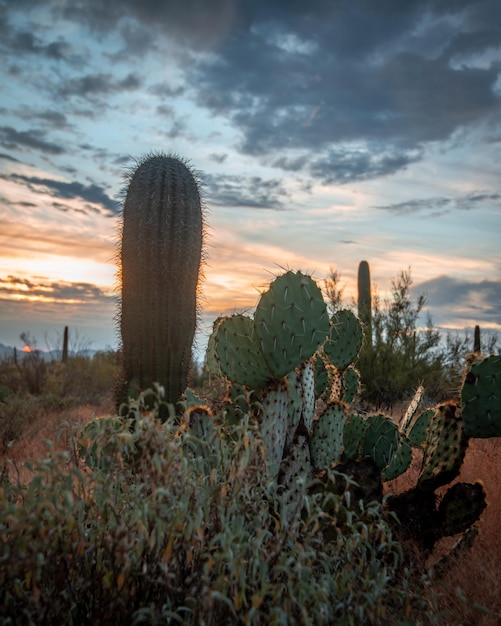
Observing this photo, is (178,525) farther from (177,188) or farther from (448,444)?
(177,188)

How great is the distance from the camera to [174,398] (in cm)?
745

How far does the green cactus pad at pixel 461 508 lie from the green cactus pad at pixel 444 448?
0.15m

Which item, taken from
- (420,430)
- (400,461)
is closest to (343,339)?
(420,430)

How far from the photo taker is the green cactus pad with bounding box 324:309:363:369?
655 centimetres

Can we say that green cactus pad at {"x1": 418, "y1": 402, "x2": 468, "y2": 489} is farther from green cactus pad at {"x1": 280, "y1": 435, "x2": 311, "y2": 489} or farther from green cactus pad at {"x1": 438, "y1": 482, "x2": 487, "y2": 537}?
green cactus pad at {"x1": 280, "y1": 435, "x2": 311, "y2": 489}

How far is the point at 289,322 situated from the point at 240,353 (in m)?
0.58

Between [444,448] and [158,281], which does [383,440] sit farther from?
[158,281]

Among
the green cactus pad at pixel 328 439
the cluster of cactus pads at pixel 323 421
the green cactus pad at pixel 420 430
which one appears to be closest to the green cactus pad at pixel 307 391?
the cluster of cactus pads at pixel 323 421

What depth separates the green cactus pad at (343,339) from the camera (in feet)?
21.5

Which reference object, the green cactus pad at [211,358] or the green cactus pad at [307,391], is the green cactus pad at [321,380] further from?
the green cactus pad at [307,391]

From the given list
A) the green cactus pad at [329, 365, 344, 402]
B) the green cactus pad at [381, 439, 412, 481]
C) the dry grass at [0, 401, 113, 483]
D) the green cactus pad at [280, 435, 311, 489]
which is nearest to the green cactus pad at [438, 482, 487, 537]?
the green cactus pad at [381, 439, 412, 481]

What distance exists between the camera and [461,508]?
4719mm

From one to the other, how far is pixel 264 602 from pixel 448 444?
98.6 inches

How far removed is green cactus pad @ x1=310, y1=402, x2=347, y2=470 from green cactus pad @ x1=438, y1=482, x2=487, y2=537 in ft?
Result: 3.05
